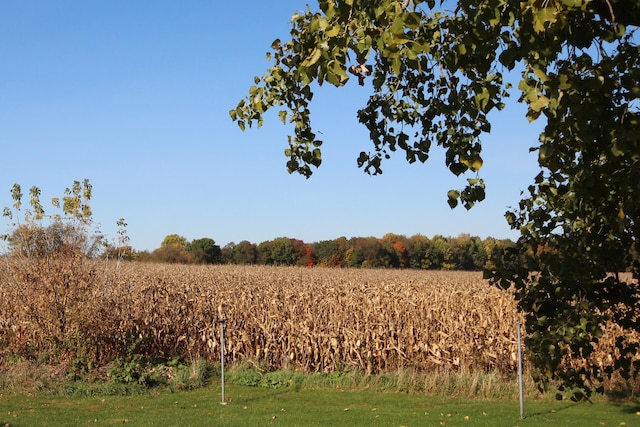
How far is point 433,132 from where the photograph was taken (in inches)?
210

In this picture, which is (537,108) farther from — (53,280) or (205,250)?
(205,250)

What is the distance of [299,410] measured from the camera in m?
11.8

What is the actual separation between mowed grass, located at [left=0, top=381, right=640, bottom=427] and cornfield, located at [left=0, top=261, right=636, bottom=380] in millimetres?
2090

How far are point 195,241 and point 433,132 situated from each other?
176ft

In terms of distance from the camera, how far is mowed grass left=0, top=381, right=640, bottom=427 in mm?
10797

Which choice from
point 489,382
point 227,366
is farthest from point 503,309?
point 227,366

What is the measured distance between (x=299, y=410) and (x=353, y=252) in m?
44.3

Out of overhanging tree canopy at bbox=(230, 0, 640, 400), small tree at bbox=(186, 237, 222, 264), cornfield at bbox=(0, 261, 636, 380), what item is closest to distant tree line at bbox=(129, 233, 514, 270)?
small tree at bbox=(186, 237, 222, 264)

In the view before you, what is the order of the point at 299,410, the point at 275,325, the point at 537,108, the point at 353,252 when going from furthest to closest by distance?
the point at 353,252
the point at 275,325
the point at 299,410
the point at 537,108

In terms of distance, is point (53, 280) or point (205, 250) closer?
point (53, 280)

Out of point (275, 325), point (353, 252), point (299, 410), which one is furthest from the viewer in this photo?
point (353, 252)

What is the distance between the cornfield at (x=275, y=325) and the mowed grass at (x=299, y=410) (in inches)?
82.3

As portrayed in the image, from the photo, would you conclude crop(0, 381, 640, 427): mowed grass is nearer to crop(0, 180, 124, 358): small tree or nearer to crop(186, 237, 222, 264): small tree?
crop(0, 180, 124, 358): small tree

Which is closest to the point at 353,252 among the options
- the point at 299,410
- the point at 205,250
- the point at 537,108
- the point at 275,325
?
the point at 205,250
